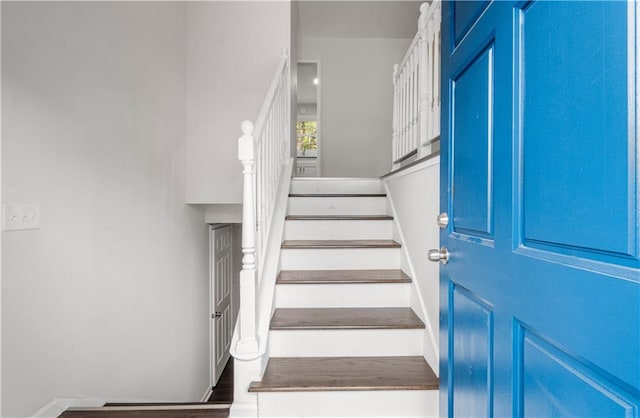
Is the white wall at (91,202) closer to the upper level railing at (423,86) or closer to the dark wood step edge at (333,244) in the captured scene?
the dark wood step edge at (333,244)

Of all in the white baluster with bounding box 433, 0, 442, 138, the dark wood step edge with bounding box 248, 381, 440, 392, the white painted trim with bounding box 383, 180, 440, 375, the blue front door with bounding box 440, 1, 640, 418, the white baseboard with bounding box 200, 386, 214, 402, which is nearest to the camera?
the blue front door with bounding box 440, 1, 640, 418

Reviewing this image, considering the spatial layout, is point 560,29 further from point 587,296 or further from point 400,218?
point 400,218

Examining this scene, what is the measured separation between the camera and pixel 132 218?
2.07m

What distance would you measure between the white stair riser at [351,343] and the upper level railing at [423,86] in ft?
3.60

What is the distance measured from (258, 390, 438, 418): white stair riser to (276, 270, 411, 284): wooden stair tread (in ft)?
2.04

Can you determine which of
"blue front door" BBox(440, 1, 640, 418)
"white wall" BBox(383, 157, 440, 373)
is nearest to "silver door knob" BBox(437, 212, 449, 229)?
"blue front door" BBox(440, 1, 640, 418)

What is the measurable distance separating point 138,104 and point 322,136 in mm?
3120

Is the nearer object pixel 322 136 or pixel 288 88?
pixel 288 88

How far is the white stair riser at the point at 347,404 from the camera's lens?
4.61ft

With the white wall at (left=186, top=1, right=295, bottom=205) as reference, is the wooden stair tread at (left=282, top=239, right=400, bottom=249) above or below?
below

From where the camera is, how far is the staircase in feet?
4.64

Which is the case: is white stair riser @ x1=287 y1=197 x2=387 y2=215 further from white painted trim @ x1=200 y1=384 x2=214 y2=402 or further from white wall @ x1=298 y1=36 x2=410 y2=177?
white wall @ x1=298 y1=36 x2=410 y2=177

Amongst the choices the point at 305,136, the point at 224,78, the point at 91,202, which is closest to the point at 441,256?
the point at 91,202

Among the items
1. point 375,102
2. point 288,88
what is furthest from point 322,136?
point 288,88
